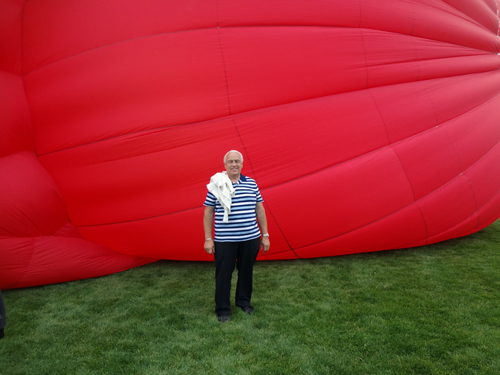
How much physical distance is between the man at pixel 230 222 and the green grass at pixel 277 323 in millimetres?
409

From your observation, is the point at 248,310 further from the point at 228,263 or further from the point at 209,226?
the point at 209,226

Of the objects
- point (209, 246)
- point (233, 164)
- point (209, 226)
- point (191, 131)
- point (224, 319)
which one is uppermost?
point (191, 131)

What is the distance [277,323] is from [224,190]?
3.78ft

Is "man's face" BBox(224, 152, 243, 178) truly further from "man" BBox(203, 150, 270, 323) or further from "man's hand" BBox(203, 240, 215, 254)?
"man's hand" BBox(203, 240, 215, 254)

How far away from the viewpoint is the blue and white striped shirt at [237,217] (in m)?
2.91

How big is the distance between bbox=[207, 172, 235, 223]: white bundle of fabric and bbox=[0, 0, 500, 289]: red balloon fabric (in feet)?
3.79

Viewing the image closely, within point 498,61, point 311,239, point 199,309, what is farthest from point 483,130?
point 199,309

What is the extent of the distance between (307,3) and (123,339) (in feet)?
12.7

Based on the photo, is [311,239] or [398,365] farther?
[311,239]

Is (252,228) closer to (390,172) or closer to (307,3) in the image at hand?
(390,172)

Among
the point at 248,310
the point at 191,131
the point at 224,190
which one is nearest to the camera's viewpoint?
the point at 224,190

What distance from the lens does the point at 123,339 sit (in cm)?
282

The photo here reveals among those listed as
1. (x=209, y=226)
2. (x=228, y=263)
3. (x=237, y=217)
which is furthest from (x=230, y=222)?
(x=228, y=263)

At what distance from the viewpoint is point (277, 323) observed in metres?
3.02
